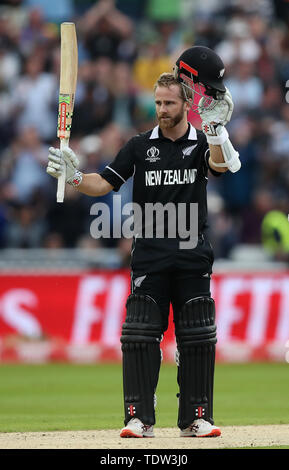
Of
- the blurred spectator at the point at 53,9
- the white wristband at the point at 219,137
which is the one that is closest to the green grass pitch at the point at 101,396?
the white wristband at the point at 219,137

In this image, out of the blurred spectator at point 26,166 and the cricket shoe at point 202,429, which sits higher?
the blurred spectator at point 26,166

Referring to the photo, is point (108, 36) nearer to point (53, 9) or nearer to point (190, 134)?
point (53, 9)

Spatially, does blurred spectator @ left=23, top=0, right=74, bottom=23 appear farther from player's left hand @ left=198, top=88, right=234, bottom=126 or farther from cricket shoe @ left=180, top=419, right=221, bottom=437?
cricket shoe @ left=180, top=419, right=221, bottom=437

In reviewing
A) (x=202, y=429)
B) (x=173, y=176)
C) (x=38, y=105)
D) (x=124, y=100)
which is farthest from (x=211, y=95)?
(x=124, y=100)

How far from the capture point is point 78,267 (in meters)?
15.2

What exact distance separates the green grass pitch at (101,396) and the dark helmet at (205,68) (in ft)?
9.64

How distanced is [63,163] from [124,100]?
9923mm

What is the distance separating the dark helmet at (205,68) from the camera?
24.2ft

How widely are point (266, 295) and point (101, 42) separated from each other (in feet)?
18.6

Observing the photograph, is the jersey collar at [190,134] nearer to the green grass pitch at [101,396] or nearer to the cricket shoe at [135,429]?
the cricket shoe at [135,429]

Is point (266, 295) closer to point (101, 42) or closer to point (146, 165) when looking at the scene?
point (101, 42)

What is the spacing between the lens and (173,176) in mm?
7840

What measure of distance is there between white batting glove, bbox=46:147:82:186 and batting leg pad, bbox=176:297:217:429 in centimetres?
124
